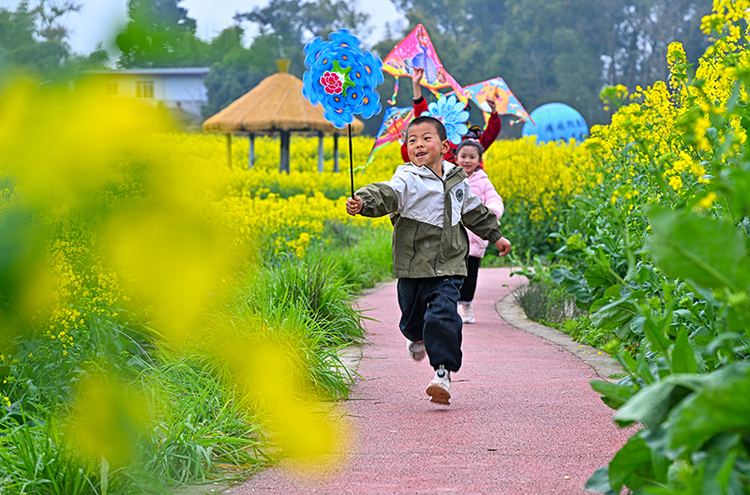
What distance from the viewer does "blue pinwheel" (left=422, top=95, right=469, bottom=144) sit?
20.2ft

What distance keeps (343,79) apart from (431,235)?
1.27m

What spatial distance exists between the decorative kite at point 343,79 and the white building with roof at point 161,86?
166cm

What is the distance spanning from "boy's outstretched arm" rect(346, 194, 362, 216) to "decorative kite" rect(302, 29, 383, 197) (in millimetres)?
416

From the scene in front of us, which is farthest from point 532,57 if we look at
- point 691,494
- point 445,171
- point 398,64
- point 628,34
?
point 691,494

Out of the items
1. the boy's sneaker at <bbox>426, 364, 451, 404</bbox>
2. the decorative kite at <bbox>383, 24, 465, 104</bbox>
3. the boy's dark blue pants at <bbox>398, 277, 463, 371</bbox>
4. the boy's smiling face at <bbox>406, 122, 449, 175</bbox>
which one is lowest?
the boy's sneaker at <bbox>426, 364, 451, 404</bbox>

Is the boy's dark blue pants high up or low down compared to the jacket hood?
down

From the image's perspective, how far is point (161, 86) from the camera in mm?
651

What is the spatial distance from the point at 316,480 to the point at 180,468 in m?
0.43

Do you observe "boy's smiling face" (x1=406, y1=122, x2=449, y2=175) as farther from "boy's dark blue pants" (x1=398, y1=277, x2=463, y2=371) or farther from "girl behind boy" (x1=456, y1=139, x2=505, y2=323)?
"girl behind boy" (x1=456, y1=139, x2=505, y2=323)

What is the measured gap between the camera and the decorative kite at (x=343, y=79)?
253cm

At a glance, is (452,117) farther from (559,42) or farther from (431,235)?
(559,42)

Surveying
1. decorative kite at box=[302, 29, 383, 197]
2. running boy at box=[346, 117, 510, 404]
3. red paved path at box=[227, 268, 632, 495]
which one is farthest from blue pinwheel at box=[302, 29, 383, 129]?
red paved path at box=[227, 268, 632, 495]

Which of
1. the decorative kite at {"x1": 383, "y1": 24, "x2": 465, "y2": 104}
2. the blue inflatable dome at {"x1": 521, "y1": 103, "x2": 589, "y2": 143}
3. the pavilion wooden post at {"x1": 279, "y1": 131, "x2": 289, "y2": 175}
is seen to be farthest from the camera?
the blue inflatable dome at {"x1": 521, "y1": 103, "x2": 589, "y2": 143}

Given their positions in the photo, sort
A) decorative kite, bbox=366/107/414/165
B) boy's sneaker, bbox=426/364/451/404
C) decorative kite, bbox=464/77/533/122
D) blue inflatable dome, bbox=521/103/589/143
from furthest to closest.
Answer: blue inflatable dome, bbox=521/103/589/143, decorative kite, bbox=464/77/533/122, decorative kite, bbox=366/107/414/165, boy's sneaker, bbox=426/364/451/404
